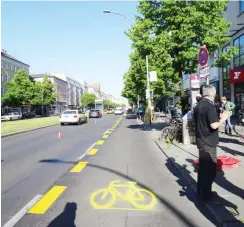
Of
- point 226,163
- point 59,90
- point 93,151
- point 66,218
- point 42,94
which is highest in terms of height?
point 59,90

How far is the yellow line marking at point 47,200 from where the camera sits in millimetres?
5123

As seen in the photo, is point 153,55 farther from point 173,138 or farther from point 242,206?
point 242,206

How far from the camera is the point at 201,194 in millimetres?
Answer: 5320

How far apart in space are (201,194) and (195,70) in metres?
11.5

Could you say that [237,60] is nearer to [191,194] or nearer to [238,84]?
[238,84]

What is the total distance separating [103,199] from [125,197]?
0.39 m

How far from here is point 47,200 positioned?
18.6 feet

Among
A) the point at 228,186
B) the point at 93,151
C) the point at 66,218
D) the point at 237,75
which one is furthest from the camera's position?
the point at 237,75

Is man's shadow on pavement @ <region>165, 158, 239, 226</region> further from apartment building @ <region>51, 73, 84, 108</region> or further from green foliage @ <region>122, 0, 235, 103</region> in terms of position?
apartment building @ <region>51, 73, 84, 108</region>

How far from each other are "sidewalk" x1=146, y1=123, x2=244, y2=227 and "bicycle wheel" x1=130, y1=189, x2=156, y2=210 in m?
0.88

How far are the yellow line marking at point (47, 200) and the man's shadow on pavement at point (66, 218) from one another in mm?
343

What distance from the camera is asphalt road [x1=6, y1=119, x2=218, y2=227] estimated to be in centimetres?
459

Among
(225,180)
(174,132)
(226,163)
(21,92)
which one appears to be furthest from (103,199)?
(21,92)

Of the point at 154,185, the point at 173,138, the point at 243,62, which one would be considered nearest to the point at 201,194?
the point at 154,185
